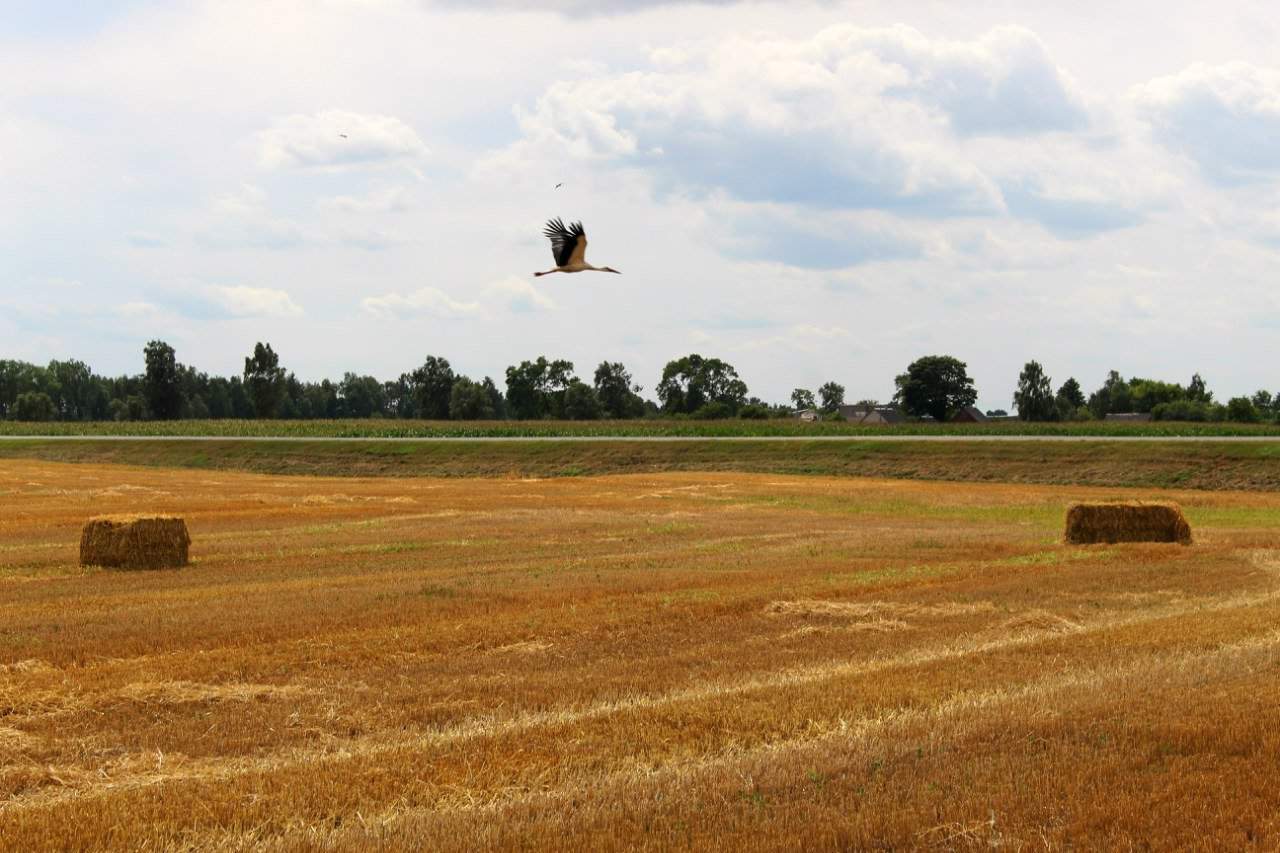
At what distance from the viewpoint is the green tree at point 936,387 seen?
160 metres

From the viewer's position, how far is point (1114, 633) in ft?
56.6

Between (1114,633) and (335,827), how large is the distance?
37.3 feet

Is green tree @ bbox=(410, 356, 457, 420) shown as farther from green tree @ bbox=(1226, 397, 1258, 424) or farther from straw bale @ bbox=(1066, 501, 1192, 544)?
straw bale @ bbox=(1066, 501, 1192, 544)

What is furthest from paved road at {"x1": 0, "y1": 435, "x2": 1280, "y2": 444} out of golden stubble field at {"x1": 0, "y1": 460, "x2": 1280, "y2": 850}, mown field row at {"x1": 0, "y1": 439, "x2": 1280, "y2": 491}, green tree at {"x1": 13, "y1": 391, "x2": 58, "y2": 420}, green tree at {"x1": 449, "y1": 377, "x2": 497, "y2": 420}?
green tree at {"x1": 13, "y1": 391, "x2": 58, "y2": 420}

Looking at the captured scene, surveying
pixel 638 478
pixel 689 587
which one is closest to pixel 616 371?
pixel 638 478

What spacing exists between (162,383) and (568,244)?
176 meters

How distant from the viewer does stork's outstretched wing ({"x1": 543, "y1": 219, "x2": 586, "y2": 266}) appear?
759 inches

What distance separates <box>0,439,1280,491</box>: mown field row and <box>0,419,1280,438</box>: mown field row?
15609mm

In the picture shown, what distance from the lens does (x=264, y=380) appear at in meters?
178

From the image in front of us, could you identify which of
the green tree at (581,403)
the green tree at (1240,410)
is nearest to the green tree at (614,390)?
the green tree at (581,403)

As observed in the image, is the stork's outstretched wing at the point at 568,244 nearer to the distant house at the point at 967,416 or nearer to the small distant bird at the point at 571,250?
the small distant bird at the point at 571,250

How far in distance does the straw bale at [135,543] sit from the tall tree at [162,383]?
16055 cm

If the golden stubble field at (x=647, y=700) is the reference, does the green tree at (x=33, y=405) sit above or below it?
above

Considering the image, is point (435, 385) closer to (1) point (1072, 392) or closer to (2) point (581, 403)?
(2) point (581, 403)
